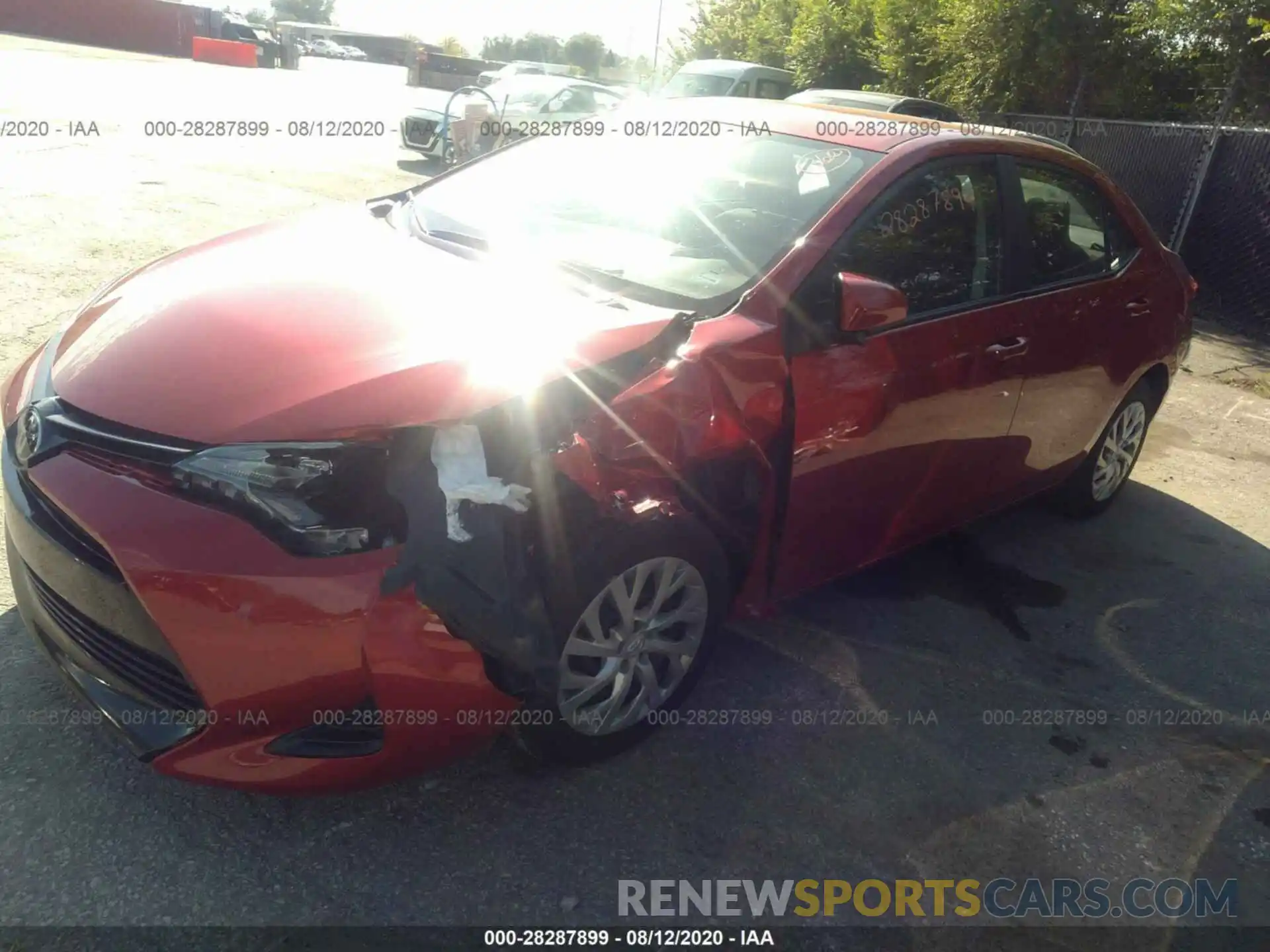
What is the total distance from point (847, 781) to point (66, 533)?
6.95ft

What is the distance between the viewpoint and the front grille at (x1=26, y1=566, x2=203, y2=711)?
216cm

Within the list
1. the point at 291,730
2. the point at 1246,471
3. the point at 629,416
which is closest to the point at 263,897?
the point at 291,730

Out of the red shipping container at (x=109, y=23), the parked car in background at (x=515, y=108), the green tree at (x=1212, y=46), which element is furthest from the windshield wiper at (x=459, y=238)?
the red shipping container at (x=109, y=23)

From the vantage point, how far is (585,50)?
66.5 metres

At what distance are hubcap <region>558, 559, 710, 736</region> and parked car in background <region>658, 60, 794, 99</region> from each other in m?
14.8

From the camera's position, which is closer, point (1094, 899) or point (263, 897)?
point (263, 897)

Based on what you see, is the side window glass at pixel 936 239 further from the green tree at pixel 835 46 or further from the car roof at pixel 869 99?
the green tree at pixel 835 46

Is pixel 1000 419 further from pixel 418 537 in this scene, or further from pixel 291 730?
Answer: pixel 291 730

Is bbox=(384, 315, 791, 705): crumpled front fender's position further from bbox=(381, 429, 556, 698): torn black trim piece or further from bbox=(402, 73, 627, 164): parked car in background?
bbox=(402, 73, 627, 164): parked car in background

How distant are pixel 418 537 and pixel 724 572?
1.00 m

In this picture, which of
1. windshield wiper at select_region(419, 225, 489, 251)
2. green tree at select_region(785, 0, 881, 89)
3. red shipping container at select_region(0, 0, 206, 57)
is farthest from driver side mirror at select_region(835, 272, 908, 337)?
red shipping container at select_region(0, 0, 206, 57)

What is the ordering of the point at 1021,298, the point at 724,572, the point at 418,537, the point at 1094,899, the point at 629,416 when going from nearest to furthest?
1. the point at 418,537
2. the point at 629,416
3. the point at 1094,899
4. the point at 724,572
5. the point at 1021,298

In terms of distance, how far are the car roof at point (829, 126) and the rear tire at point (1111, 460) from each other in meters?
1.32

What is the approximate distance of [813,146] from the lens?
11.3ft
